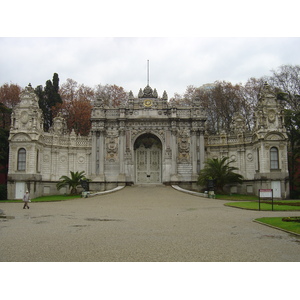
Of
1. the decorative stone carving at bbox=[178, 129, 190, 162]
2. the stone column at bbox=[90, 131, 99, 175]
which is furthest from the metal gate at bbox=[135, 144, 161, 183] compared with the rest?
the stone column at bbox=[90, 131, 99, 175]

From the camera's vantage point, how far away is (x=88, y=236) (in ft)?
41.4

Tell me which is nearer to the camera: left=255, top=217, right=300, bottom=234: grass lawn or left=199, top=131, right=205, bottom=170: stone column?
left=255, top=217, right=300, bottom=234: grass lawn

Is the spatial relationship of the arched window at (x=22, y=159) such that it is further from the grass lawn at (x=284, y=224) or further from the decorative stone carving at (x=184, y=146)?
the grass lawn at (x=284, y=224)

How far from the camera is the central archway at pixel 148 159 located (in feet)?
140

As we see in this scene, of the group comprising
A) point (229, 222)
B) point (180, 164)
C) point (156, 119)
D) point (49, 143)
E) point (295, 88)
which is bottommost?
point (229, 222)

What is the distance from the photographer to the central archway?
42625mm

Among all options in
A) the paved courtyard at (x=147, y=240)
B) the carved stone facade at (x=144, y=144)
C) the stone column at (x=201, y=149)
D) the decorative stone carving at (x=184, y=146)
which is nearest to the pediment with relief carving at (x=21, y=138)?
the carved stone facade at (x=144, y=144)

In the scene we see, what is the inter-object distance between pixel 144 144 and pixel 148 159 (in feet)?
6.57

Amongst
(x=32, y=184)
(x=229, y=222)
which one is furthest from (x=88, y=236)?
(x=32, y=184)

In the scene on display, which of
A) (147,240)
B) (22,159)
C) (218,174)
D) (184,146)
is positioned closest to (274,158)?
(218,174)

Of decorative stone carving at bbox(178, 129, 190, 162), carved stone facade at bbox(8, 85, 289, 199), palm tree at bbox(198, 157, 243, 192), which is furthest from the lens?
decorative stone carving at bbox(178, 129, 190, 162)

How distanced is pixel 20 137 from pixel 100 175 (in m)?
9.91

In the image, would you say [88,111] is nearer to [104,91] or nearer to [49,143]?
[104,91]

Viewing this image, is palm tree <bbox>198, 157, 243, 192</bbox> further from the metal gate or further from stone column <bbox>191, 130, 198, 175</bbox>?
the metal gate
